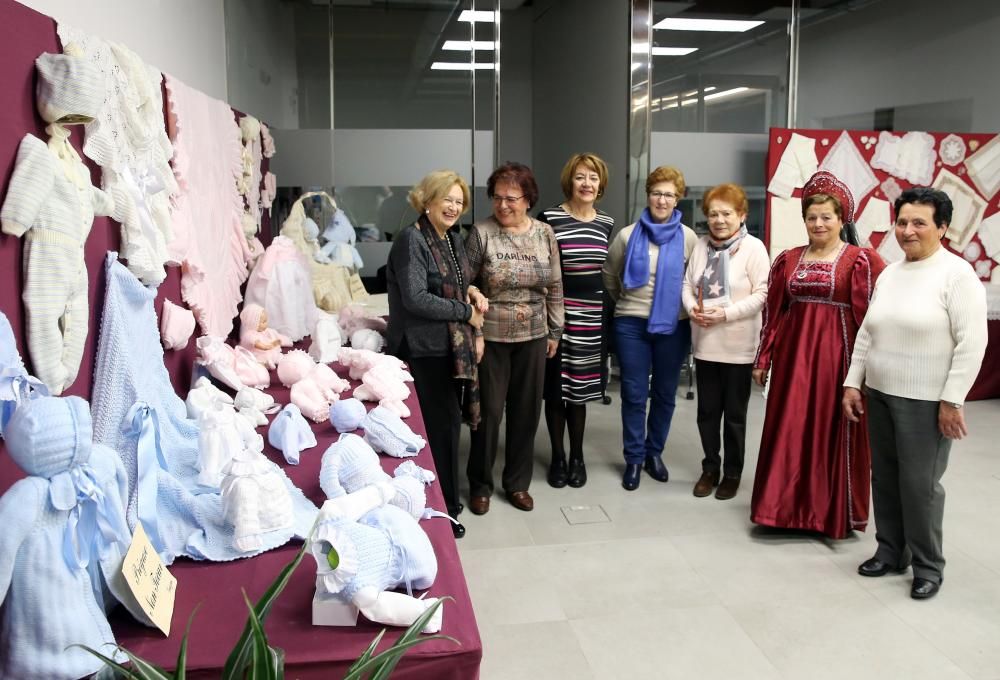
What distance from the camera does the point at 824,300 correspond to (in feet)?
10.1

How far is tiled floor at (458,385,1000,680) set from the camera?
7.79 feet

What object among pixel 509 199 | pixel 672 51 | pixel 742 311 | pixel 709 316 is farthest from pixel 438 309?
pixel 672 51

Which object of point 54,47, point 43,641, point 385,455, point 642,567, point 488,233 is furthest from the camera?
point 488,233

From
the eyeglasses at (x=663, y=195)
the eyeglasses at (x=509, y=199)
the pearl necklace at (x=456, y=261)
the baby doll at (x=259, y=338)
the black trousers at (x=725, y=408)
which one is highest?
the eyeglasses at (x=663, y=195)

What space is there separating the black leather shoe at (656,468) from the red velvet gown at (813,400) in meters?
0.69

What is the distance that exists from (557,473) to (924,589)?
165 cm

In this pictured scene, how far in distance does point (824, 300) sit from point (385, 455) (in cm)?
180

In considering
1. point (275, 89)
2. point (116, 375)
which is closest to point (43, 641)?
point (116, 375)

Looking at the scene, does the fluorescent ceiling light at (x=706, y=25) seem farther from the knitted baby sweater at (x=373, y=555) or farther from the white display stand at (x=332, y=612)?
the white display stand at (x=332, y=612)

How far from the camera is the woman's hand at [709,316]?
3.48 metres

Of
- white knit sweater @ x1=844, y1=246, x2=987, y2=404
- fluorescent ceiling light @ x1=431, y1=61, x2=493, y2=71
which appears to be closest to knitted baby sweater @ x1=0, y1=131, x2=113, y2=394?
white knit sweater @ x1=844, y1=246, x2=987, y2=404

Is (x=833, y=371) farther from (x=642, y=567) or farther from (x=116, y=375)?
(x=116, y=375)

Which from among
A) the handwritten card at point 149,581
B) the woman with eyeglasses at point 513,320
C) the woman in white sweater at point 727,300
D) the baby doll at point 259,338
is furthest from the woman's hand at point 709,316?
the handwritten card at point 149,581

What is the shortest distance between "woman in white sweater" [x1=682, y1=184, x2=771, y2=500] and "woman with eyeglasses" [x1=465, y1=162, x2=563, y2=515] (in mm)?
617
